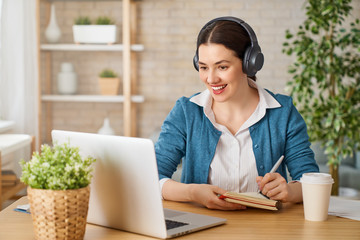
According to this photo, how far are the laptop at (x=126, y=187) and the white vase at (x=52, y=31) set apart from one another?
3.37 m

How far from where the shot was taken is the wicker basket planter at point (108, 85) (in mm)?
4434

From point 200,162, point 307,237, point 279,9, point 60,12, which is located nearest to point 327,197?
point 307,237

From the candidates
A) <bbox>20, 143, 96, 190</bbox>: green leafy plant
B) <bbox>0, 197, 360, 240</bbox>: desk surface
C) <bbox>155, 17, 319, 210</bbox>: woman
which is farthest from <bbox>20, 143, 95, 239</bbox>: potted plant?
<bbox>155, 17, 319, 210</bbox>: woman

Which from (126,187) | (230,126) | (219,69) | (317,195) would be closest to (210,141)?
(230,126)

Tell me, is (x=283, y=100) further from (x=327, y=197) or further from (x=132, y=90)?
(x=132, y=90)

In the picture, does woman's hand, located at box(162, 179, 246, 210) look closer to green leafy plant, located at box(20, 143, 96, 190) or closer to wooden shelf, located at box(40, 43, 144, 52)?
green leafy plant, located at box(20, 143, 96, 190)

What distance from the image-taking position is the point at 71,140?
124 centimetres

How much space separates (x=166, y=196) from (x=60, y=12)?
348 centimetres

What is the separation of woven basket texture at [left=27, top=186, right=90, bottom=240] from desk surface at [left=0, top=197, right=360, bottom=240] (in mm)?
104

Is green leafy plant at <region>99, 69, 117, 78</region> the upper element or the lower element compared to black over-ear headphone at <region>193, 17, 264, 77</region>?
lower

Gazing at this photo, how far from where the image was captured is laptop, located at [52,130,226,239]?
3.67 ft

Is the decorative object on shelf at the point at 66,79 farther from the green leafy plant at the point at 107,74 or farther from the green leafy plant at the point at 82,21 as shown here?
the green leafy plant at the point at 82,21

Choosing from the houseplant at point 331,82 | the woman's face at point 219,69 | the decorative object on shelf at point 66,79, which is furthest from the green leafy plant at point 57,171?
the decorative object on shelf at point 66,79

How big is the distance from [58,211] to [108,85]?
3.43 m
